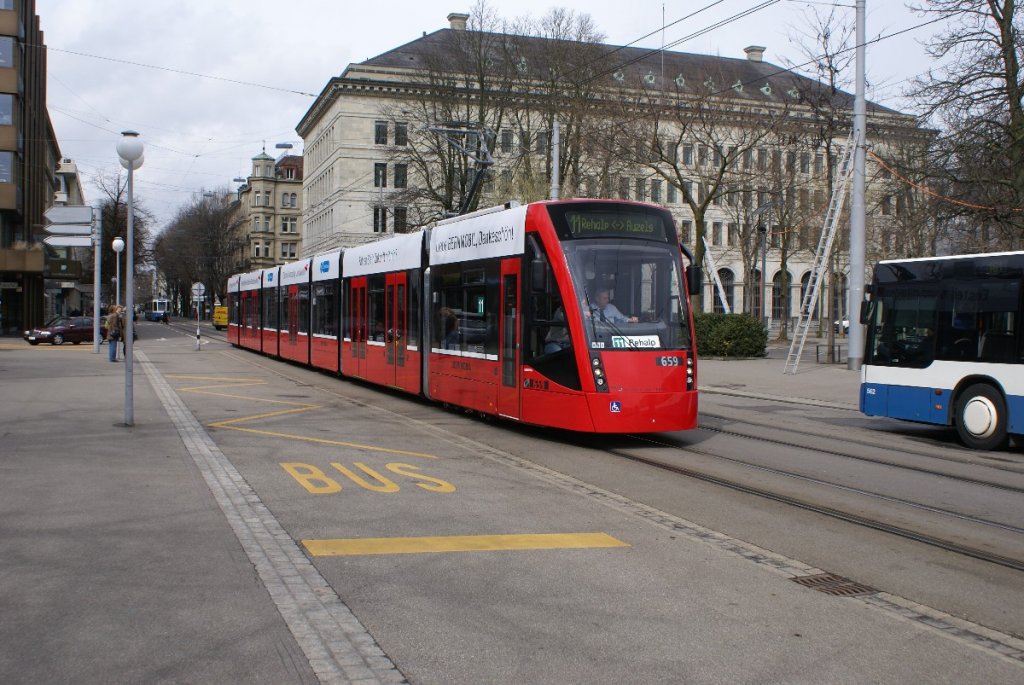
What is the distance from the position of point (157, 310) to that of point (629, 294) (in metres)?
126

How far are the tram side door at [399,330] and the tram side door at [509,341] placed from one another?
4374 millimetres

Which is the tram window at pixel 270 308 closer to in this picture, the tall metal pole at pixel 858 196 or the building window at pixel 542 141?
the building window at pixel 542 141

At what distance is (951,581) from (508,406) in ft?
26.9

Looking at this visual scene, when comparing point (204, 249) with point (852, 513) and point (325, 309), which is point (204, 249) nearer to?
point (325, 309)

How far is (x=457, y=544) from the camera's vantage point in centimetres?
757

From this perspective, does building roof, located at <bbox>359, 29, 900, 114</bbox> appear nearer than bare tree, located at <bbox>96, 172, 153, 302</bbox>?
Yes

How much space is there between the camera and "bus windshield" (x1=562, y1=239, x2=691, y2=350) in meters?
13.0

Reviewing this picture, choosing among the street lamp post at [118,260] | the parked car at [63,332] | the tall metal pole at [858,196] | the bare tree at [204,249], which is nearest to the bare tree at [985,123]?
the tall metal pole at [858,196]

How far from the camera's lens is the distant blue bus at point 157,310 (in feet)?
375

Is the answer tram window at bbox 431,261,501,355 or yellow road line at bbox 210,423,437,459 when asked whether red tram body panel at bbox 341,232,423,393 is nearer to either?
tram window at bbox 431,261,501,355

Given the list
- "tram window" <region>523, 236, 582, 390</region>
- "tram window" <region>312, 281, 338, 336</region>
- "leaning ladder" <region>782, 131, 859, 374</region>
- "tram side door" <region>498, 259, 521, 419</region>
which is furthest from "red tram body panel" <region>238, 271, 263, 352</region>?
"tram window" <region>523, 236, 582, 390</region>

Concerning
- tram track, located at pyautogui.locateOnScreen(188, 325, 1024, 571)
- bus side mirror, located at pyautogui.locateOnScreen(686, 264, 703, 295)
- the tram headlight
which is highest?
bus side mirror, located at pyautogui.locateOnScreen(686, 264, 703, 295)

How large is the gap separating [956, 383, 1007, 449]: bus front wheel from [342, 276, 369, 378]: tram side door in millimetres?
11934

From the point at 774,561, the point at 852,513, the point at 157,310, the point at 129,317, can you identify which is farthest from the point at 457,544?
the point at 157,310
